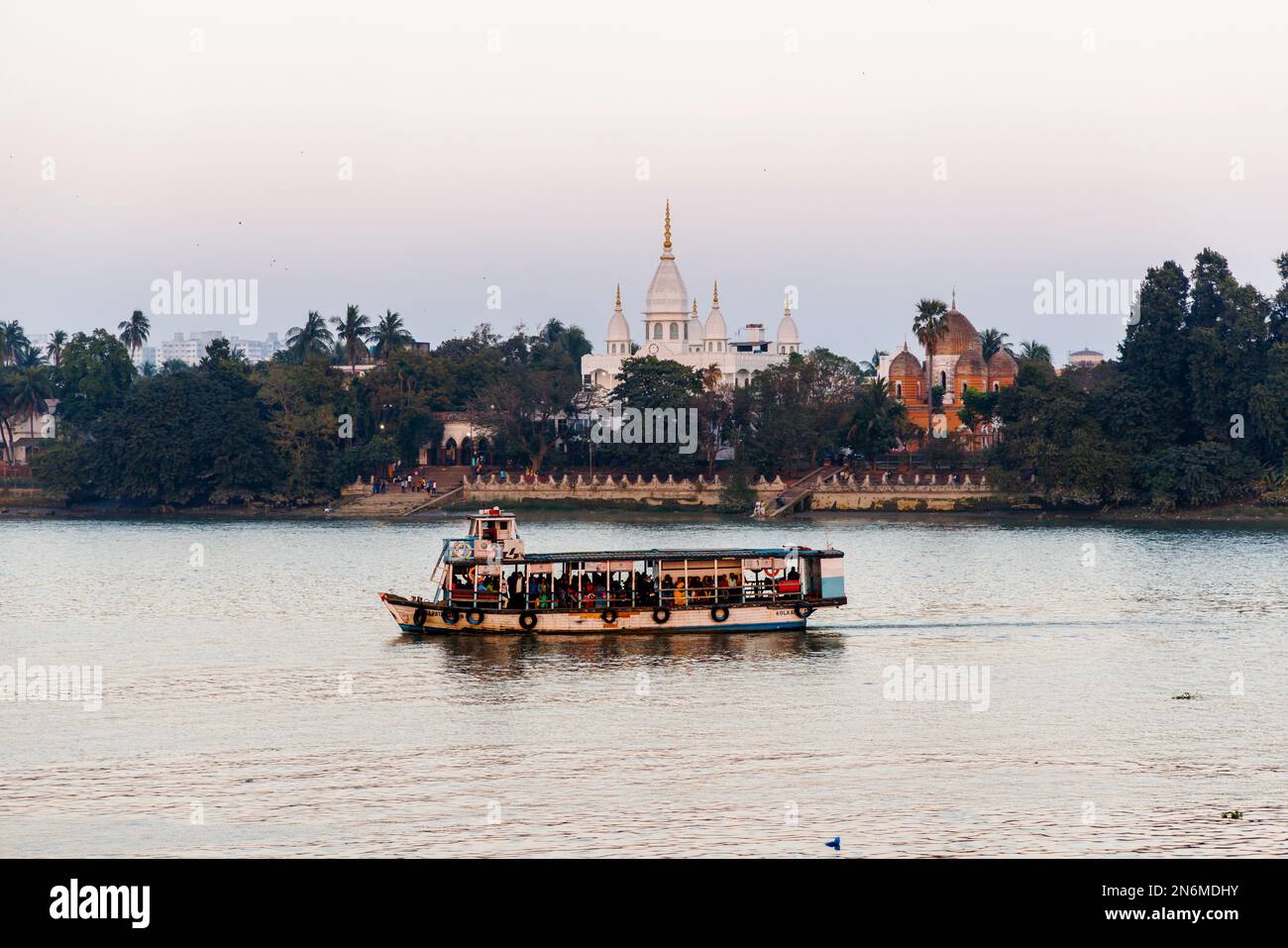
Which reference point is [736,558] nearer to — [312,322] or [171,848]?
Answer: [171,848]

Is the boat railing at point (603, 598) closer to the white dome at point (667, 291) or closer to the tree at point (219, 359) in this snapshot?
the tree at point (219, 359)

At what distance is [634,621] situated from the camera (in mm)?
40469

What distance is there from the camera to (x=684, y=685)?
1335 inches

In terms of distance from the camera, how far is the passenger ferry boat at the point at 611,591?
40.5m

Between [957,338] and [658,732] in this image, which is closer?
[658,732]

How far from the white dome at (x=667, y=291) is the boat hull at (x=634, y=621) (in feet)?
317

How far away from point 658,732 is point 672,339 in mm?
108006

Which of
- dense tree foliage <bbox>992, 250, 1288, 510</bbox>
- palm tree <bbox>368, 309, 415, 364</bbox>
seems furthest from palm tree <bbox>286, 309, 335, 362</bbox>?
dense tree foliage <bbox>992, 250, 1288, 510</bbox>

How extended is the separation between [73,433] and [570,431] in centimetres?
3299

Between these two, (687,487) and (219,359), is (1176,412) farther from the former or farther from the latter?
(219,359)

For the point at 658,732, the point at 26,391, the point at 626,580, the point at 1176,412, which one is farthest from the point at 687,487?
the point at 658,732

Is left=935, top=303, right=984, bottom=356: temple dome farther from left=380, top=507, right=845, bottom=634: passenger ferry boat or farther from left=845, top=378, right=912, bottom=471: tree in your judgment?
left=380, top=507, right=845, bottom=634: passenger ferry boat

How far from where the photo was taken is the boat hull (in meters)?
40.5
